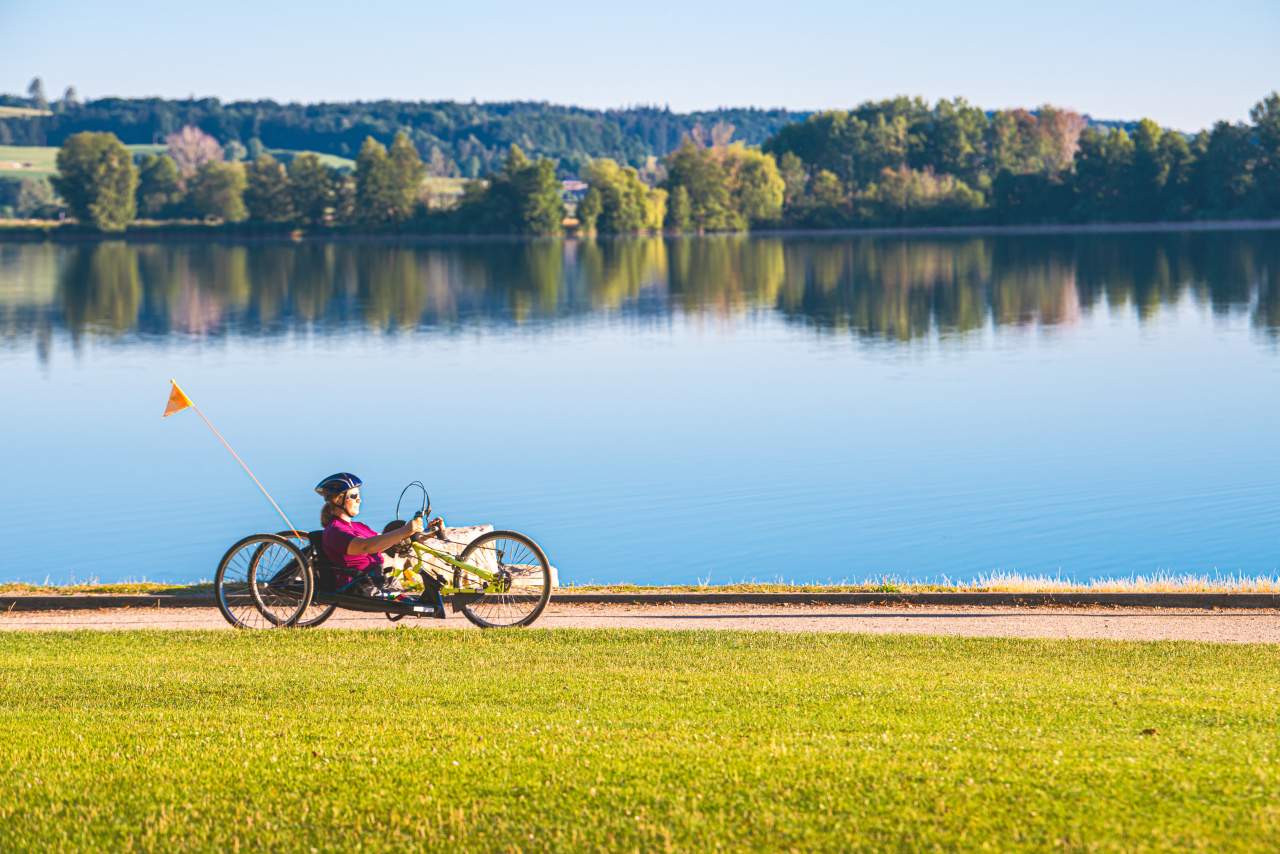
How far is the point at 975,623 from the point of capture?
15398 millimetres

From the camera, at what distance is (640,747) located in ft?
29.8

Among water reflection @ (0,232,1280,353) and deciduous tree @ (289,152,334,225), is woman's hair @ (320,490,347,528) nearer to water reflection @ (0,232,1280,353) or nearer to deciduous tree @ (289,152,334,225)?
water reflection @ (0,232,1280,353)

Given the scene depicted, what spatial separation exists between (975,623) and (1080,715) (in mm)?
5262

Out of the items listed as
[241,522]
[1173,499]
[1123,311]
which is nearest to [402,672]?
[241,522]

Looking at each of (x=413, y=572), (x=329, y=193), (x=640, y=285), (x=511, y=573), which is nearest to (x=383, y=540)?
(x=413, y=572)

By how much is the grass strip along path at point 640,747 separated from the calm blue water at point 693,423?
10937 millimetres

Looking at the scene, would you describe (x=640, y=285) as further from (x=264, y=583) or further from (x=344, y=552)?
(x=344, y=552)

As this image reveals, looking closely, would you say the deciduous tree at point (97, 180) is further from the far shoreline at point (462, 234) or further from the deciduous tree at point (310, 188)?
the deciduous tree at point (310, 188)

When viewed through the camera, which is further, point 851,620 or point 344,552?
point 851,620

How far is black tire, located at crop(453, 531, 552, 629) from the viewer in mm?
14695

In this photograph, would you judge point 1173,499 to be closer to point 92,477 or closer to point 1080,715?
point 1080,715

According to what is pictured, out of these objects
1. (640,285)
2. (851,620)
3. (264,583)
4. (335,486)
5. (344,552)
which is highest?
(640,285)

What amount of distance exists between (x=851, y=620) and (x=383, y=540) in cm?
481

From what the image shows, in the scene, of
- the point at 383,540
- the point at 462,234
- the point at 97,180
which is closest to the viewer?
the point at 383,540
